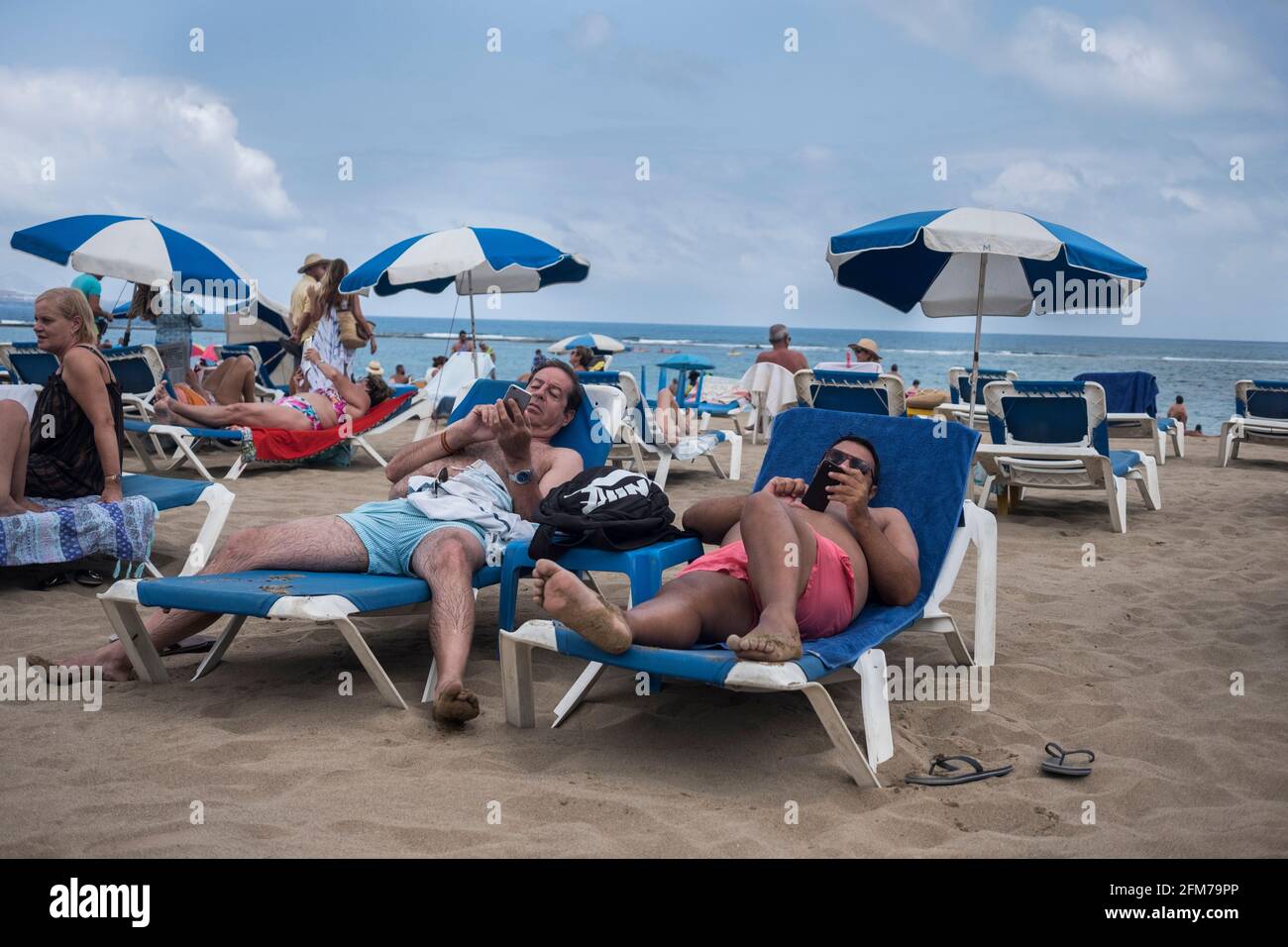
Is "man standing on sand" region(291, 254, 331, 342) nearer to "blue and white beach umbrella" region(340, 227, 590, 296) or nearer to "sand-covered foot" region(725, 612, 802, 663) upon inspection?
"blue and white beach umbrella" region(340, 227, 590, 296)

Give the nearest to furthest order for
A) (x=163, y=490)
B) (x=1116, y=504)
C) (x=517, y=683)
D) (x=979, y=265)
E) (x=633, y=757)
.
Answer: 1. (x=633, y=757)
2. (x=517, y=683)
3. (x=163, y=490)
4. (x=1116, y=504)
5. (x=979, y=265)

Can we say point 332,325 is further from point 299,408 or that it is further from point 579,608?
point 579,608

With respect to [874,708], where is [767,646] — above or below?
above

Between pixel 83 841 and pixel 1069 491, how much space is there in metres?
7.72

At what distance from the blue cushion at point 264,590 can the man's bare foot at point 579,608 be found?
74 cm

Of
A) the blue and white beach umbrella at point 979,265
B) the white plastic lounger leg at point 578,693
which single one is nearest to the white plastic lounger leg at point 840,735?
the white plastic lounger leg at point 578,693

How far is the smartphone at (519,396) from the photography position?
401cm

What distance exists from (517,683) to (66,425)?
261 cm

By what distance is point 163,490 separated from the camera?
5035mm

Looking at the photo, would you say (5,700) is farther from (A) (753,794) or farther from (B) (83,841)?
(A) (753,794)

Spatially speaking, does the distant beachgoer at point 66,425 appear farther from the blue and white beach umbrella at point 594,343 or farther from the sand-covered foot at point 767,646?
the blue and white beach umbrella at point 594,343

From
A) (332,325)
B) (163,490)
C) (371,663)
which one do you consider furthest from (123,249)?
(371,663)

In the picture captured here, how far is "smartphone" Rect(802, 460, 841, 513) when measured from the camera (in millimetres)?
3479

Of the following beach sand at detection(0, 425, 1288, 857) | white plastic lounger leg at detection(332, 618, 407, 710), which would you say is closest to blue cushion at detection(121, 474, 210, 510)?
beach sand at detection(0, 425, 1288, 857)
